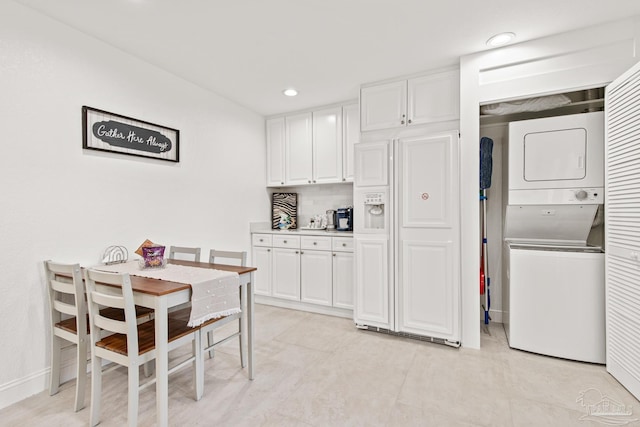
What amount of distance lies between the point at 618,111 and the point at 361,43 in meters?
1.86

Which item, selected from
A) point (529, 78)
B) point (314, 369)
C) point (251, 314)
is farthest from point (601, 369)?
point (251, 314)

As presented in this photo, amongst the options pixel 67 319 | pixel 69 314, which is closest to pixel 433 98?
pixel 69 314

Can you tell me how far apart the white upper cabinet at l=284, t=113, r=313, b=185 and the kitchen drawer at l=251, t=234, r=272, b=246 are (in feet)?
2.54

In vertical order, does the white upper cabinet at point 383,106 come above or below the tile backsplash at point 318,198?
above

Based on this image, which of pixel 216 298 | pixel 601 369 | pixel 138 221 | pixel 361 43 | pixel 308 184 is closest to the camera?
pixel 216 298

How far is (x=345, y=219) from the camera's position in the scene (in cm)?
371

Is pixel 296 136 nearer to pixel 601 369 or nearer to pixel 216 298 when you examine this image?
pixel 216 298

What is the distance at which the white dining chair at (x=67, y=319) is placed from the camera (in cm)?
178

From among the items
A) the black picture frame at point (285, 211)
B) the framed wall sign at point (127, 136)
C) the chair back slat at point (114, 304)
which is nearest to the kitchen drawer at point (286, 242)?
the black picture frame at point (285, 211)

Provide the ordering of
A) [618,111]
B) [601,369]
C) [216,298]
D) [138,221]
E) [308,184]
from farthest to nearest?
[308,184], [138,221], [601,369], [618,111], [216,298]

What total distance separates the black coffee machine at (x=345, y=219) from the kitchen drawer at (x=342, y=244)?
15.3 inches

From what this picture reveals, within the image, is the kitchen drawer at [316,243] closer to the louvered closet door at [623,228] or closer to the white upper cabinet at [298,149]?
the white upper cabinet at [298,149]

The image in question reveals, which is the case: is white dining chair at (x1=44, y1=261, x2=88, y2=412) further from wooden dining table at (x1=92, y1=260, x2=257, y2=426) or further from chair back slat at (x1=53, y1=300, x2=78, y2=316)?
wooden dining table at (x1=92, y1=260, x2=257, y2=426)

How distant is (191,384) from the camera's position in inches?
82.4
